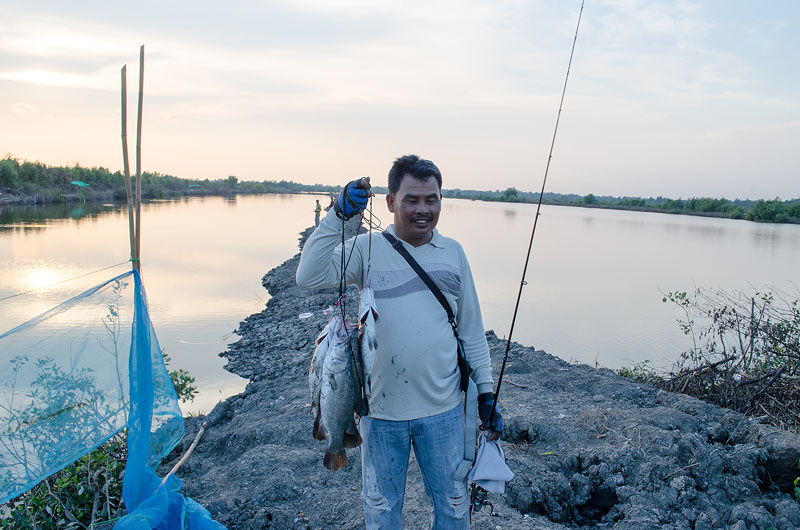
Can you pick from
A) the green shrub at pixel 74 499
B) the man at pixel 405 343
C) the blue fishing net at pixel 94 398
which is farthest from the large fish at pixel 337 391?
the green shrub at pixel 74 499

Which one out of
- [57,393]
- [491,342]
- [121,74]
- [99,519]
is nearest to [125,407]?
[57,393]

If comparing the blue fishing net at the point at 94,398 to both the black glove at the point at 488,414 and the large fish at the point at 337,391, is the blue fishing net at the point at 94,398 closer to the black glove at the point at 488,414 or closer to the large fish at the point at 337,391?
the large fish at the point at 337,391

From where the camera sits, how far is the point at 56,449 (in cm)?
304

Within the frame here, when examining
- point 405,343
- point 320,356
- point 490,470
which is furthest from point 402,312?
point 490,470

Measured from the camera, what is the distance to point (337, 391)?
2.38 metres

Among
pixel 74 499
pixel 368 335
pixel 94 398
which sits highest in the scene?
pixel 368 335

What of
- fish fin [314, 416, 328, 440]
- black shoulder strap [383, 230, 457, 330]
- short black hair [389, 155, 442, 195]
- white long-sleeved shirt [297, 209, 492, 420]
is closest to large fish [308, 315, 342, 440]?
fish fin [314, 416, 328, 440]

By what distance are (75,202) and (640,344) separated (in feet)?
182

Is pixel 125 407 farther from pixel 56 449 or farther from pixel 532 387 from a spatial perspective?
pixel 532 387

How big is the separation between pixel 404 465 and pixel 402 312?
79cm

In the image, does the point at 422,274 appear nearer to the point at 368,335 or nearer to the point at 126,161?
the point at 368,335

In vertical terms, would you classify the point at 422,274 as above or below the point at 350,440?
above

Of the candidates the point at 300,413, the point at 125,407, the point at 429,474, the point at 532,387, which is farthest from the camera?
the point at 532,387

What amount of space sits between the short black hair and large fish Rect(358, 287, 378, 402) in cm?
60
